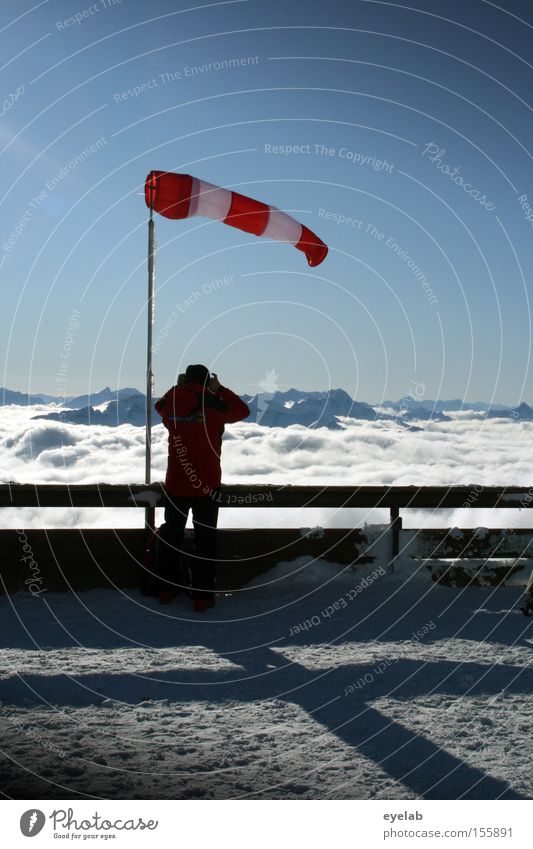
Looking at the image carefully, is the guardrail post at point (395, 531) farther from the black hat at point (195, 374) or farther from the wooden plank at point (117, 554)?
the black hat at point (195, 374)

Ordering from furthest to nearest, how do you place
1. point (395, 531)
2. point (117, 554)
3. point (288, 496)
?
point (395, 531)
point (288, 496)
point (117, 554)

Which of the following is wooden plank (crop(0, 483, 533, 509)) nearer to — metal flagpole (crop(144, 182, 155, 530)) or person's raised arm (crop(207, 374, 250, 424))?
metal flagpole (crop(144, 182, 155, 530))

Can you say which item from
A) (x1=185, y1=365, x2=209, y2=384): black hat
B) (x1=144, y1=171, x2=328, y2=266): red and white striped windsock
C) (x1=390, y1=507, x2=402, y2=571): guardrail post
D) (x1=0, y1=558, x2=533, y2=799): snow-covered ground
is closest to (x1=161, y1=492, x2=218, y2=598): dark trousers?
(x1=0, y1=558, x2=533, y2=799): snow-covered ground

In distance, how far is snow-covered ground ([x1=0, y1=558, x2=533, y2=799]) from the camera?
384 cm

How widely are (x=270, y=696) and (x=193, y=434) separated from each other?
3115 millimetres

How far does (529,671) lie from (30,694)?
3553 mm

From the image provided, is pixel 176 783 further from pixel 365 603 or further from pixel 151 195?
pixel 151 195

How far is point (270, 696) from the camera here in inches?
199

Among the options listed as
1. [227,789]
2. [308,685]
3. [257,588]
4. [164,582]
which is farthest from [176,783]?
[257,588]

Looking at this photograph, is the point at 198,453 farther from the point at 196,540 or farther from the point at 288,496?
the point at 288,496
